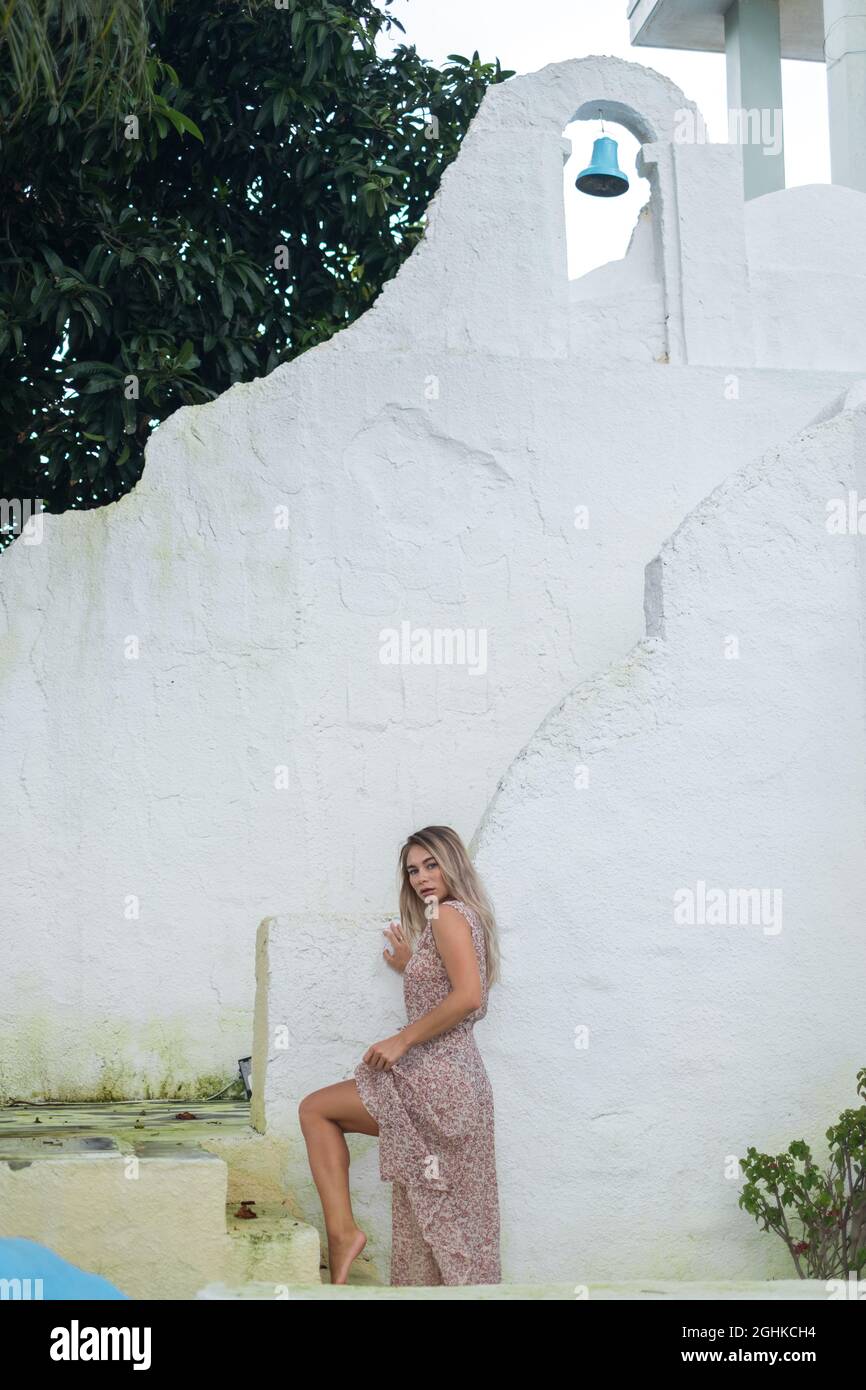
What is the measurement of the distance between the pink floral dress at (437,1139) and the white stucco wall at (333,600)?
6.95 feet

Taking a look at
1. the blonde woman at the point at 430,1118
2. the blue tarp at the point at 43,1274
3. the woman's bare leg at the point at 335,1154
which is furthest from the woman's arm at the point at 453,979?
the blue tarp at the point at 43,1274

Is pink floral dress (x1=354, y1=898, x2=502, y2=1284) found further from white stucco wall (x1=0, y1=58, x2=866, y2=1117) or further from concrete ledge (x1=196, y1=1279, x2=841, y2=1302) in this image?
white stucco wall (x1=0, y1=58, x2=866, y2=1117)

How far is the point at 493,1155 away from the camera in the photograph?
5.26 metres

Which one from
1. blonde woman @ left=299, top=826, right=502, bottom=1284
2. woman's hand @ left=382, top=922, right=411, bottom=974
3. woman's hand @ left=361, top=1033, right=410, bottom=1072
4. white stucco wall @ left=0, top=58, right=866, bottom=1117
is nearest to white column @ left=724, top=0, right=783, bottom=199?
white stucco wall @ left=0, top=58, right=866, bottom=1117

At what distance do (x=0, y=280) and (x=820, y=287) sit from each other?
4.78m

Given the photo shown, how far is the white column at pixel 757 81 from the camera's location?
14.7 m

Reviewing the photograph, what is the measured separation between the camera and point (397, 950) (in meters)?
5.60

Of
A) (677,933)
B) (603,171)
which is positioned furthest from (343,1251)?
(603,171)

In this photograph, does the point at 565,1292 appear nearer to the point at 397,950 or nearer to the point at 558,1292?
the point at 558,1292

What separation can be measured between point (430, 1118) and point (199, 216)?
7.32m

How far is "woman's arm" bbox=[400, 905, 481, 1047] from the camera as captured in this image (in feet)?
16.4

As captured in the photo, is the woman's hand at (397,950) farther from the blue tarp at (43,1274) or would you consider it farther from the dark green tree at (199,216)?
the dark green tree at (199,216)
